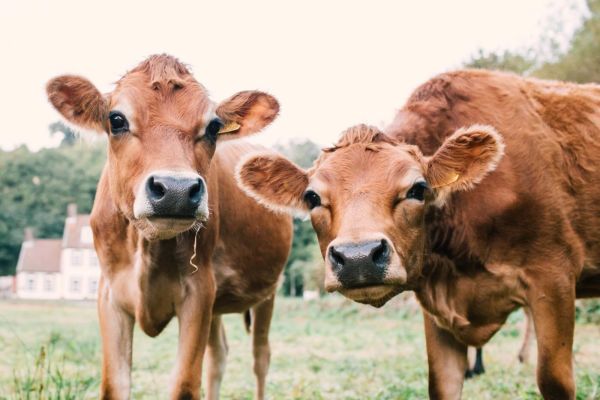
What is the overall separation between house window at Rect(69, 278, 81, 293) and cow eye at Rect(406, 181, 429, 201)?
68.6 m

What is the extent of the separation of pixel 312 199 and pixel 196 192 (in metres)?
0.81

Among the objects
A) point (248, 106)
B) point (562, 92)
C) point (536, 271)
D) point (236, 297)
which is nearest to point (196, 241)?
point (248, 106)

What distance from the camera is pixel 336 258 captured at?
3.99 metres

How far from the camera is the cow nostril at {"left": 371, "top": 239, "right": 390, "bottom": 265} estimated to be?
13.0ft

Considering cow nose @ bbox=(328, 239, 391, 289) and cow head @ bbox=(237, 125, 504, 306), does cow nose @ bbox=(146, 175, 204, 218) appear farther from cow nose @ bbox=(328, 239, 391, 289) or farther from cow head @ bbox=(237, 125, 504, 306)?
cow nose @ bbox=(328, 239, 391, 289)

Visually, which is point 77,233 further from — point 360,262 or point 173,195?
point 360,262

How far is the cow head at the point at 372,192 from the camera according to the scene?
4.00 metres

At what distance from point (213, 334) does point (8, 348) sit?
8.11 m

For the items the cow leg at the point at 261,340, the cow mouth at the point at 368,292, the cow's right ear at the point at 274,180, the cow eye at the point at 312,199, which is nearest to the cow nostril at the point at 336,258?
the cow mouth at the point at 368,292

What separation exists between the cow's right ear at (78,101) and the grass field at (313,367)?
1.56 metres

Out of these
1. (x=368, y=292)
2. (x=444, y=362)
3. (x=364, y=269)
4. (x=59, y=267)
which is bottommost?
(x=59, y=267)

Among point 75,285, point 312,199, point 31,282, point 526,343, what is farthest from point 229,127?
point 31,282

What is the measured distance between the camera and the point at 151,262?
5.12 m

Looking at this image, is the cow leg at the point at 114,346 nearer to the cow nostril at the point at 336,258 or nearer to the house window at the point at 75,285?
the cow nostril at the point at 336,258
